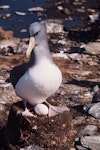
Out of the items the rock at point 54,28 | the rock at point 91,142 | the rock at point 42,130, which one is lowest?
the rock at point 54,28

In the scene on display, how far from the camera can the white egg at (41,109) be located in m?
5.19

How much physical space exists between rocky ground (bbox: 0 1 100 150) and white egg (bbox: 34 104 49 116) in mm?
359

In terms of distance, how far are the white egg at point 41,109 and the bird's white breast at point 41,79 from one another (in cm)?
24

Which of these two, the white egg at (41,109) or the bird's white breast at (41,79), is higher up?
the bird's white breast at (41,79)

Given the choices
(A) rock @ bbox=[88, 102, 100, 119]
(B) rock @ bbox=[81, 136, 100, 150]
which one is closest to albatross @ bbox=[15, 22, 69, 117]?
(B) rock @ bbox=[81, 136, 100, 150]

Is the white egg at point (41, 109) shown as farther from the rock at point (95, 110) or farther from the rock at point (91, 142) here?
the rock at point (95, 110)

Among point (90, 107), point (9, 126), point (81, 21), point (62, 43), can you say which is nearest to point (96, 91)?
point (90, 107)

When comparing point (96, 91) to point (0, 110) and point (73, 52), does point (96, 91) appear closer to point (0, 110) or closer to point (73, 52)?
point (0, 110)

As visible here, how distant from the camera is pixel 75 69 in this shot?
26.3 feet

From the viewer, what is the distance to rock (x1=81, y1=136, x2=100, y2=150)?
5.33m

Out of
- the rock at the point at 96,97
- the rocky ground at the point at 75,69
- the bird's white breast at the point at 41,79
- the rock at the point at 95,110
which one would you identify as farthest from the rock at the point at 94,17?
the bird's white breast at the point at 41,79

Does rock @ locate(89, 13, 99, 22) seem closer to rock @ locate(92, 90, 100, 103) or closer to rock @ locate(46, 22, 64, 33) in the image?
rock @ locate(46, 22, 64, 33)

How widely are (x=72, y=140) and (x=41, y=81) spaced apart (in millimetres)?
951

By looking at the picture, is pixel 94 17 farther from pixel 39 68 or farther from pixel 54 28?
pixel 39 68
